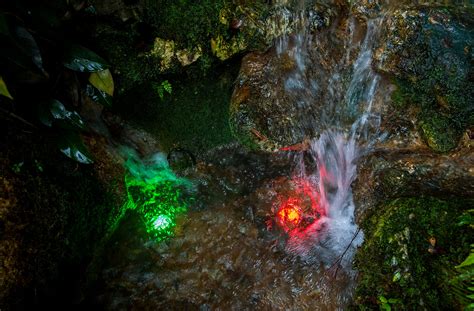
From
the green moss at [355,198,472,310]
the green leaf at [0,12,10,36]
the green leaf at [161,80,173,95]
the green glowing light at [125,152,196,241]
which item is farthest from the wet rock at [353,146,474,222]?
the green leaf at [0,12,10,36]

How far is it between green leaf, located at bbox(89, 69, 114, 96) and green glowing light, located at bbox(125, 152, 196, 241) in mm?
1134

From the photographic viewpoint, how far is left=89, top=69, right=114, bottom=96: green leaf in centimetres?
329

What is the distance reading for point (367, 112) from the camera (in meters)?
3.88

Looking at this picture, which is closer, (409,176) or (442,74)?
(442,74)

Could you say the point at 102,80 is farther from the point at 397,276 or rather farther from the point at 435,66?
the point at 435,66

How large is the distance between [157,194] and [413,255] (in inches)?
127

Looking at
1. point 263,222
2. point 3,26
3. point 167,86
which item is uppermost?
point 167,86

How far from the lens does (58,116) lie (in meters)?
3.00

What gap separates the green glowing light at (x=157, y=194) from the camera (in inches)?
165

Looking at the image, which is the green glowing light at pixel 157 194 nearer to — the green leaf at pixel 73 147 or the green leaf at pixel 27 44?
the green leaf at pixel 73 147

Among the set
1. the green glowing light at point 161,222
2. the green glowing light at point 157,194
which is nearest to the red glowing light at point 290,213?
the green glowing light at point 157,194

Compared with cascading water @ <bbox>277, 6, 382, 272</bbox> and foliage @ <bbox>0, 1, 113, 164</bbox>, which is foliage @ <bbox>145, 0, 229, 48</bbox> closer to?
foliage @ <bbox>0, 1, 113, 164</bbox>

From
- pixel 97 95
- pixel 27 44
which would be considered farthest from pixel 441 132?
pixel 27 44

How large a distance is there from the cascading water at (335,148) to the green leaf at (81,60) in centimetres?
217
